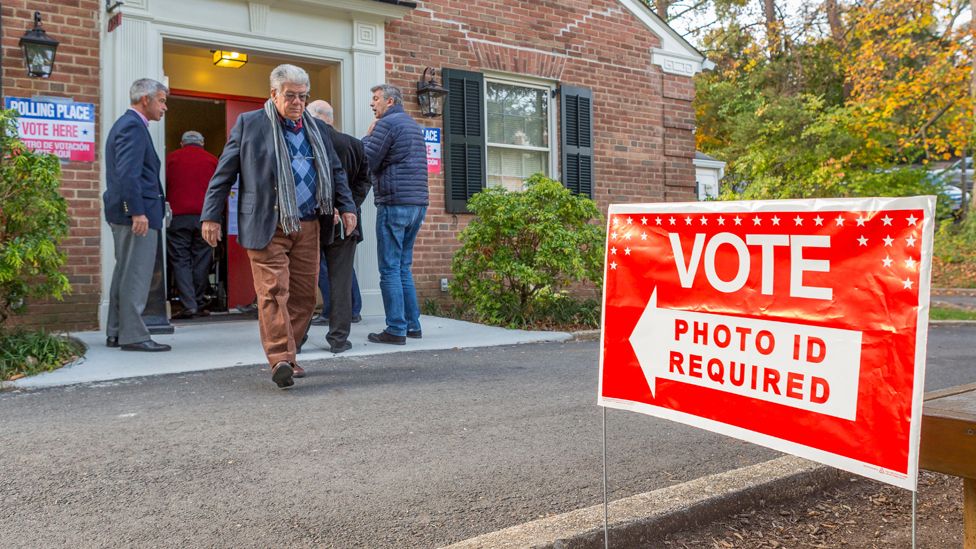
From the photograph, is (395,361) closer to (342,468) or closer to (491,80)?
(342,468)

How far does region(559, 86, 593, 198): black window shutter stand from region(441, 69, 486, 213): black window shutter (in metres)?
1.27

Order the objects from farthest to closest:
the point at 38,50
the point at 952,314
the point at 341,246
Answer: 1. the point at 952,314
2. the point at 38,50
3. the point at 341,246

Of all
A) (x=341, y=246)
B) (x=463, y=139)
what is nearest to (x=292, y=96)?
(x=341, y=246)

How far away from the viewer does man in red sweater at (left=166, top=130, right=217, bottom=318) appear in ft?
28.4

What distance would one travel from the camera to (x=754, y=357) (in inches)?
95.0

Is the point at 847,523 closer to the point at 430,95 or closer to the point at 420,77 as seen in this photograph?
the point at 430,95

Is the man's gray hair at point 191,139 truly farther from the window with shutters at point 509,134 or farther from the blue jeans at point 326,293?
the window with shutters at point 509,134

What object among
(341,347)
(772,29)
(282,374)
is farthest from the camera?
(772,29)

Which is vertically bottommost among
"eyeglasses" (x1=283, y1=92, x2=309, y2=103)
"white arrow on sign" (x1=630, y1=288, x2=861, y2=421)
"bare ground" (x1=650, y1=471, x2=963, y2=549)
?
"bare ground" (x1=650, y1=471, x2=963, y2=549)

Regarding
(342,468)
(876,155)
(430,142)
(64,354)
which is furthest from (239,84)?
(876,155)

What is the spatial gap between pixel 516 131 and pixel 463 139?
103cm

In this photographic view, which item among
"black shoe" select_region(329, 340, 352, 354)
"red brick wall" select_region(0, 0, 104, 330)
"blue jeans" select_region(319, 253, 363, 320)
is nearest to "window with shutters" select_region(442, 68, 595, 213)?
"blue jeans" select_region(319, 253, 363, 320)

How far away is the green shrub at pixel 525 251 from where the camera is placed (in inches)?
321

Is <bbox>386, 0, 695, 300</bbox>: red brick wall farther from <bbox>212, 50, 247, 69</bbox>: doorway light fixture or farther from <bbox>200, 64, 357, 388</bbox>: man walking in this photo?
<bbox>200, 64, 357, 388</bbox>: man walking
